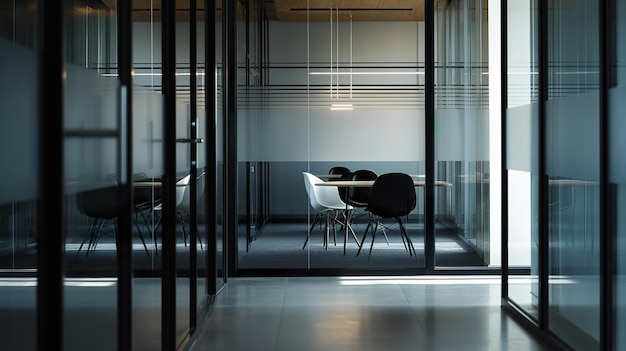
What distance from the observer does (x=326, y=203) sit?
6836 millimetres

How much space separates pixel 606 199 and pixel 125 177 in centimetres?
215

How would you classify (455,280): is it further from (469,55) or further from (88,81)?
(88,81)

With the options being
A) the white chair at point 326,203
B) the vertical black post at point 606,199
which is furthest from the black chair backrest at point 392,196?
the vertical black post at point 606,199

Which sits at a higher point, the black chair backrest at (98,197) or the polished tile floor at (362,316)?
the black chair backrest at (98,197)

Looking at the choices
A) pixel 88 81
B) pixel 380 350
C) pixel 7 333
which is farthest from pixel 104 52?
pixel 380 350

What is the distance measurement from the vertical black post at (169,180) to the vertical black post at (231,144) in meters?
2.79

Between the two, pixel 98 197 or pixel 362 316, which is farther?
pixel 362 316

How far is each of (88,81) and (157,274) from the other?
56.4 inches

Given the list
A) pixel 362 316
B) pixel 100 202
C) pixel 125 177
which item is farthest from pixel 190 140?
pixel 100 202

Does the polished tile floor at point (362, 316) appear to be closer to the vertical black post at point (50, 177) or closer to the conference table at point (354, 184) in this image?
the conference table at point (354, 184)

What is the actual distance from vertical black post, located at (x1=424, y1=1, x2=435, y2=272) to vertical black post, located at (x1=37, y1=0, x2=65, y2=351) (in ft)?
16.4

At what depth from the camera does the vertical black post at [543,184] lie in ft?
15.1

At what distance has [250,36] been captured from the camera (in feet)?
22.5

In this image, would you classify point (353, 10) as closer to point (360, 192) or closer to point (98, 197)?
point (360, 192)
